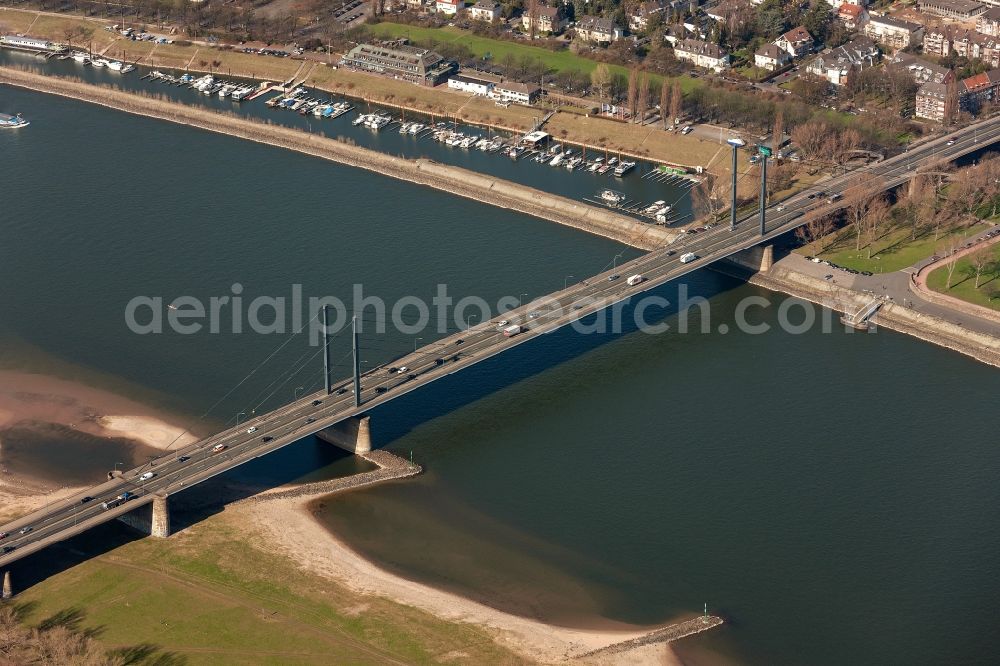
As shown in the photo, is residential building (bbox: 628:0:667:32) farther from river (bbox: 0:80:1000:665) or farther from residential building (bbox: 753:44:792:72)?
river (bbox: 0:80:1000:665)

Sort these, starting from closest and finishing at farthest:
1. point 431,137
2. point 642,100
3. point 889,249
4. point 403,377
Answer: point 403,377, point 889,249, point 642,100, point 431,137

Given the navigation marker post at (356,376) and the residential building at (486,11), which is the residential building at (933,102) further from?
the navigation marker post at (356,376)

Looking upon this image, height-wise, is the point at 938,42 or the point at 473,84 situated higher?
the point at 938,42

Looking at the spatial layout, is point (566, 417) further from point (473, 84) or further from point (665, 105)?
point (473, 84)

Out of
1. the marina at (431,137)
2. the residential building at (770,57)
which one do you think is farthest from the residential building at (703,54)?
the marina at (431,137)

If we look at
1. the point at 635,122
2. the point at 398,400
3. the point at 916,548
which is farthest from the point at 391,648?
the point at 635,122

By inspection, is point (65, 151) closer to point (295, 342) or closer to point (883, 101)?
point (295, 342)

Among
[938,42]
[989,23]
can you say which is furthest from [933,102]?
[989,23]
